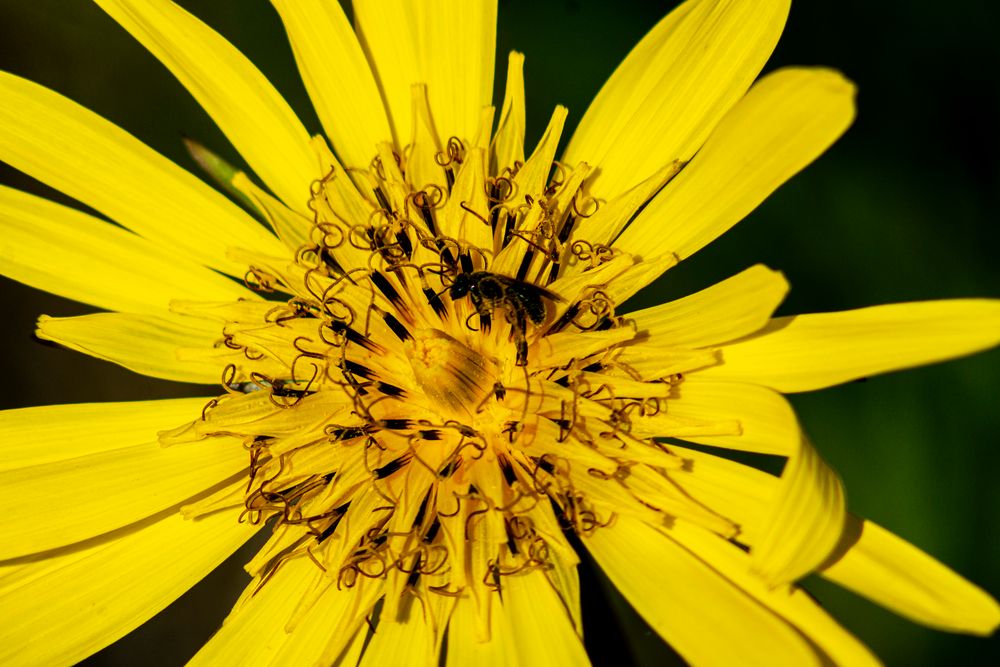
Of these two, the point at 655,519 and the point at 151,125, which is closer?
the point at 655,519

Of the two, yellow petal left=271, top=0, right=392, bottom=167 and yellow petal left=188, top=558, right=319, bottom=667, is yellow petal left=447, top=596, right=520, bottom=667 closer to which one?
yellow petal left=188, top=558, right=319, bottom=667

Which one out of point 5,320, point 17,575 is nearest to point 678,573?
point 17,575

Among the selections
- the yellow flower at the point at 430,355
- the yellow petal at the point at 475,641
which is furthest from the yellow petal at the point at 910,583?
the yellow petal at the point at 475,641

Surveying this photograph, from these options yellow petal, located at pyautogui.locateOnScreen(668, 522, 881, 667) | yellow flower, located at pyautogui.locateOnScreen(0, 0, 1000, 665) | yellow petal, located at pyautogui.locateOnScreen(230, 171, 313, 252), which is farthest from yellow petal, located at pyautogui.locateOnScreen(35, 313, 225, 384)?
yellow petal, located at pyautogui.locateOnScreen(668, 522, 881, 667)

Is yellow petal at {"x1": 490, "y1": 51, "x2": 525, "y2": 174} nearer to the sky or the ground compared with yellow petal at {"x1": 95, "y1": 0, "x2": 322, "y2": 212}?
nearer to the sky

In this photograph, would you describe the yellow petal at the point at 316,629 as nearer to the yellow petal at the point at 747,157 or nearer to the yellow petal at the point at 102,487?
the yellow petal at the point at 102,487

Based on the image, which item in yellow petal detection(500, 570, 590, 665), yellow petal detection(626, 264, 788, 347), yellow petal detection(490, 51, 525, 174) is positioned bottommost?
yellow petal detection(500, 570, 590, 665)

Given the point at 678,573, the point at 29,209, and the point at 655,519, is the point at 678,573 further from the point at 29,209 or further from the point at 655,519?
the point at 29,209
